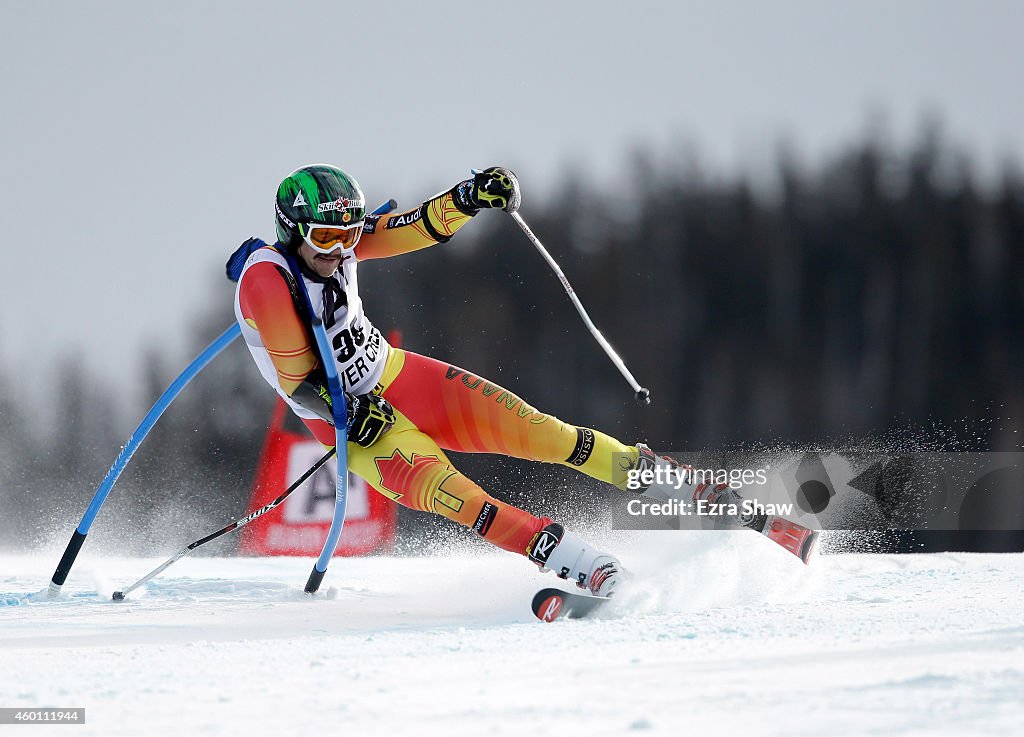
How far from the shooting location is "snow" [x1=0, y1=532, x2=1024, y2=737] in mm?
1482

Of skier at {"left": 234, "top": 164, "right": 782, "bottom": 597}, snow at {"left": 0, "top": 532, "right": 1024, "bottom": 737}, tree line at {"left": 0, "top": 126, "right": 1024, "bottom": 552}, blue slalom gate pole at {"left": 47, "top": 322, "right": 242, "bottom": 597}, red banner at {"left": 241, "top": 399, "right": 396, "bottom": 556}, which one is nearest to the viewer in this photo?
snow at {"left": 0, "top": 532, "right": 1024, "bottom": 737}

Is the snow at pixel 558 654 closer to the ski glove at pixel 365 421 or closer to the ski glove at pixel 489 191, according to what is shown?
the ski glove at pixel 365 421

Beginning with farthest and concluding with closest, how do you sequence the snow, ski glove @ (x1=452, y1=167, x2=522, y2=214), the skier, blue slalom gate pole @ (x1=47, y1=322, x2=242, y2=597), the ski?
blue slalom gate pole @ (x1=47, y1=322, x2=242, y2=597) < ski glove @ (x1=452, y1=167, x2=522, y2=214) < the skier < the ski < the snow

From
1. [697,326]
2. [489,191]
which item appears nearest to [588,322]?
[489,191]

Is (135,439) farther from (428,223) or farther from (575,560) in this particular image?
(575,560)

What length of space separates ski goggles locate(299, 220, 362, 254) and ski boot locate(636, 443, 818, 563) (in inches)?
47.9

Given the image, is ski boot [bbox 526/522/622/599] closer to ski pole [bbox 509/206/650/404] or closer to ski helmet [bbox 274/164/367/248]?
ski pole [bbox 509/206/650/404]

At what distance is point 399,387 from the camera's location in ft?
10.9

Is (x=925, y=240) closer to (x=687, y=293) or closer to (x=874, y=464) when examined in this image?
(x=687, y=293)

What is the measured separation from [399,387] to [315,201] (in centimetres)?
72

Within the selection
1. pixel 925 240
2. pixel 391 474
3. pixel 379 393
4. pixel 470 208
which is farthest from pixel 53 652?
pixel 925 240

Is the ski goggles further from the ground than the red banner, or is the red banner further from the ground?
the ski goggles

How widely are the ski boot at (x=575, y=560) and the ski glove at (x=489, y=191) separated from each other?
3.68 ft

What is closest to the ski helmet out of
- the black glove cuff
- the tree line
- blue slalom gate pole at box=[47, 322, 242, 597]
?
the black glove cuff
